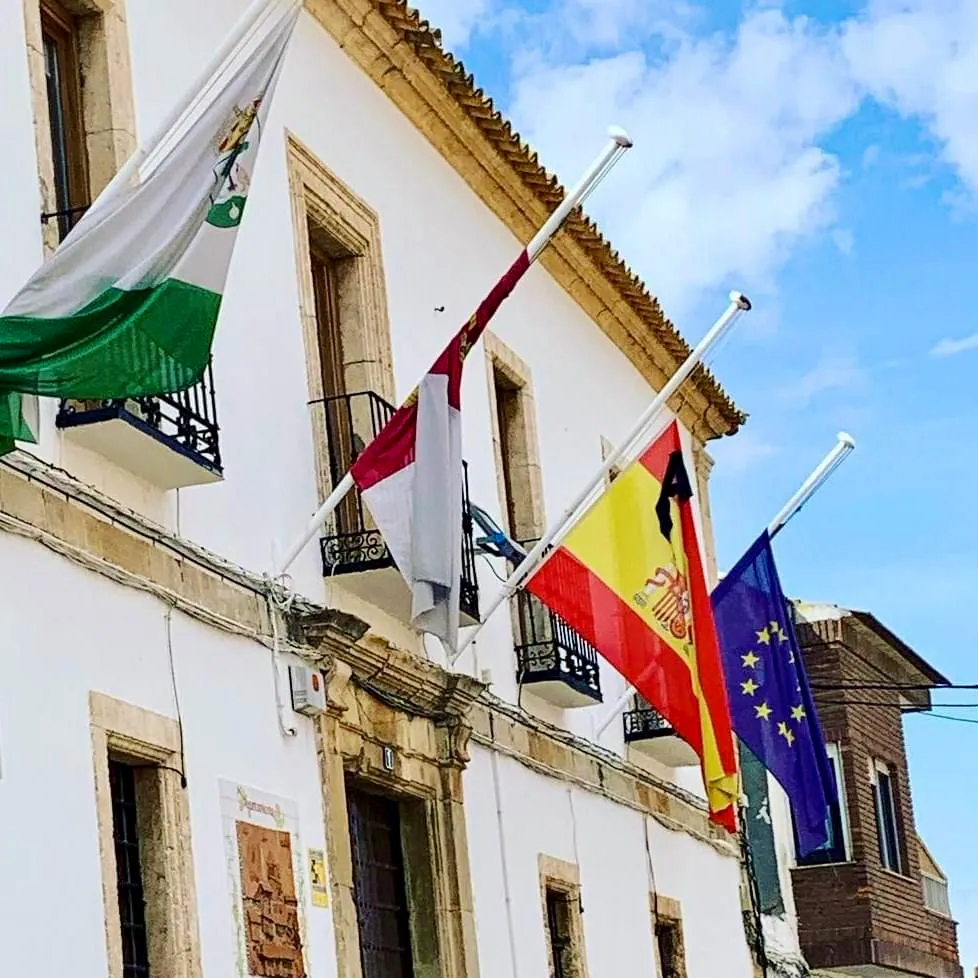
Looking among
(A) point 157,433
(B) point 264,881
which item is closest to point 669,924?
(B) point 264,881

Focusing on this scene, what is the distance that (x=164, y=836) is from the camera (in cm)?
956

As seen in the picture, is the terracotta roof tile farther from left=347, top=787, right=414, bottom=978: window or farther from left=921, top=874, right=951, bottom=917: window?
left=921, top=874, right=951, bottom=917: window

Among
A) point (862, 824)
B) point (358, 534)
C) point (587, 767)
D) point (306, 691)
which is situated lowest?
point (306, 691)

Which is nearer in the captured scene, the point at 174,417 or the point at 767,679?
the point at 174,417

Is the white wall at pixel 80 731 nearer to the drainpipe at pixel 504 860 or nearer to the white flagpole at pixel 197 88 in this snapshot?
the white flagpole at pixel 197 88

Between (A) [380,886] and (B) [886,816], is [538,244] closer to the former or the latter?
(A) [380,886]

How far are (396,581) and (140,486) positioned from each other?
2.51 metres

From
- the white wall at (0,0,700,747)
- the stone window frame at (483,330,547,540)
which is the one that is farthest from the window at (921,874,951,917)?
the stone window frame at (483,330,547,540)

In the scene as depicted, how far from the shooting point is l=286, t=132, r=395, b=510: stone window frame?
1209 cm

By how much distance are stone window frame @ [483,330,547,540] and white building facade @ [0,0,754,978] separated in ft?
0.12

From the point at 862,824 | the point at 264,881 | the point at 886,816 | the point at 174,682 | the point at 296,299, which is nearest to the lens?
the point at 174,682

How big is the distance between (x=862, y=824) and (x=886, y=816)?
161 cm

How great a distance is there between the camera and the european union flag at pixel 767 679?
1499cm

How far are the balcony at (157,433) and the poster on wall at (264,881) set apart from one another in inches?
54.1
